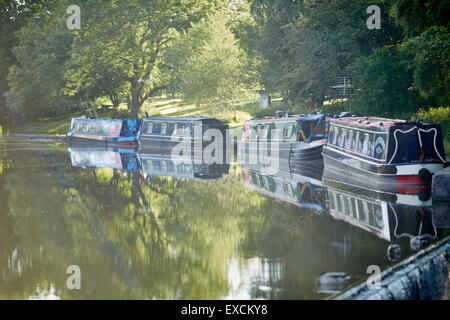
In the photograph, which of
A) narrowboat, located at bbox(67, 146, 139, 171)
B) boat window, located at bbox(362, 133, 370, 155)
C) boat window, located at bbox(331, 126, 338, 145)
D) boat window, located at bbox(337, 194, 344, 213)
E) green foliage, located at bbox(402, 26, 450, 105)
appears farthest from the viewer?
narrowboat, located at bbox(67, 146, 139, 171)

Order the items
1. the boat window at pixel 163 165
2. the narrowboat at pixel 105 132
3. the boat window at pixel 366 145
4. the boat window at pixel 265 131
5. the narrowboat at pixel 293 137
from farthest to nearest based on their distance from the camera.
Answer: the narrowboat at pixel 105 132
the boat window at pixel 265 131
the narrowboat at pixel 293 137
the boat window at pixel 163 165
the boat window at pixel 366 145

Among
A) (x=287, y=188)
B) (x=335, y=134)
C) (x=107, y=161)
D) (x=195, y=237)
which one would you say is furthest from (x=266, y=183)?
(x=107, y=161)

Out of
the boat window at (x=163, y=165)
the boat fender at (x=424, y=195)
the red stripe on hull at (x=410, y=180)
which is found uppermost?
the red stripe on hull at (x=410, y=180)

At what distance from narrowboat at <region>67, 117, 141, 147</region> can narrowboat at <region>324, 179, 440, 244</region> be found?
89.6 feet

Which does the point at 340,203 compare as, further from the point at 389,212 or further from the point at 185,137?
the point at 185,137

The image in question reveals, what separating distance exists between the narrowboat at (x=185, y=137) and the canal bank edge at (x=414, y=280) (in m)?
24.3

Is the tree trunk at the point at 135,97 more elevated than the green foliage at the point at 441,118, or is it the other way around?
the tree trunk at the point at 135,97

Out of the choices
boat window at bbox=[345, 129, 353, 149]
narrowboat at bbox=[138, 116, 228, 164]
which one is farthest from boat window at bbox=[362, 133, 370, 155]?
narrowboat at bbox=[138, 116, 228, 164]

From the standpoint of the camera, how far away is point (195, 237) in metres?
13.0

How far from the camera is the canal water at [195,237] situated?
30.9 ft

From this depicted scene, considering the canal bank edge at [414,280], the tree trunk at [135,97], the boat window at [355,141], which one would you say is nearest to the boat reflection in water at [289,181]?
the boat window at [355,141]

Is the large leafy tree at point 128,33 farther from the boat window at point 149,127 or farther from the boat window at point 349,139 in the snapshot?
the boat window at point 349,139

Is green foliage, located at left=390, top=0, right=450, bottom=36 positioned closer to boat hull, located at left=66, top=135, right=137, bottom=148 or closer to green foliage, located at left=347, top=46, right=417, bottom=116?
green foliage, located at left=347, top=46, right=417, bottom=116

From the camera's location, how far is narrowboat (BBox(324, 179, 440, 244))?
12781 millimetres
